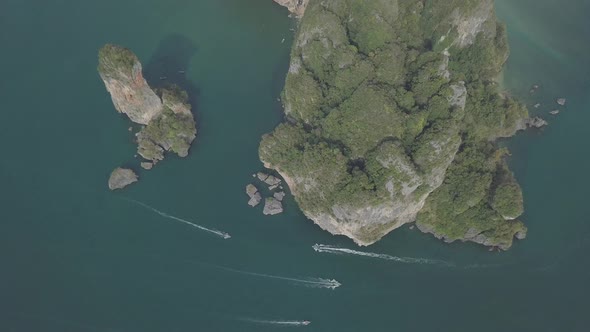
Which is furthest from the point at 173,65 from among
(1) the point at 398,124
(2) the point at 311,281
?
(2) the point at 311,281

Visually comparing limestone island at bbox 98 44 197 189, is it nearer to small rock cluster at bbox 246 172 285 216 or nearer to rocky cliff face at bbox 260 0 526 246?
small rock cluster at bbox 246 172 285 216

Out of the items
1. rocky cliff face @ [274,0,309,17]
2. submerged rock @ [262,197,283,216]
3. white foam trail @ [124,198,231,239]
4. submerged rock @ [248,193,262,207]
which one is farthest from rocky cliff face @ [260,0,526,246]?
rocky cliff face @ [274,0,309,17]

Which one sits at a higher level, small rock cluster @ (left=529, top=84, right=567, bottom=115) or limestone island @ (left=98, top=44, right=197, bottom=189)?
small rock cluster @ (left=529, top=84, right=567, bottom=115)

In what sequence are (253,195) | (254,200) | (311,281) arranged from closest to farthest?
(311,281) → (254,200) → (253,195)

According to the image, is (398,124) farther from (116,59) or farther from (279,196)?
(116,59)

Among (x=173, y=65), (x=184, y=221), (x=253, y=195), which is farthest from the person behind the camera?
(x=173, y=65)

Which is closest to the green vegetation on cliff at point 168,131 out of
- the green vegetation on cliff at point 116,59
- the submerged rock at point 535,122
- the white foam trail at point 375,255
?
the green vegetation on cliff at point 116,59

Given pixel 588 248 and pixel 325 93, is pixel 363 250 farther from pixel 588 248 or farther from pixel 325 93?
pixel 588 248
